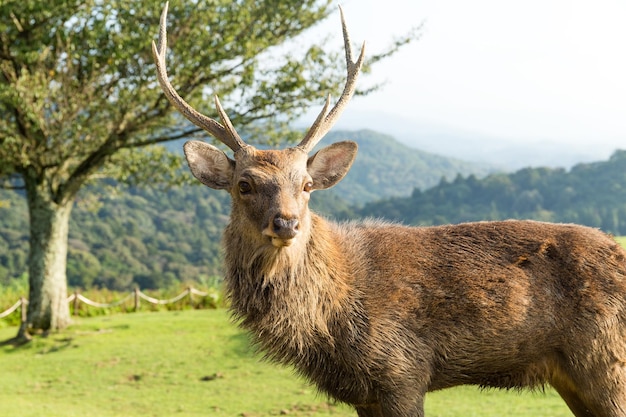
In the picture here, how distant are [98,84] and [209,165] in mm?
8507

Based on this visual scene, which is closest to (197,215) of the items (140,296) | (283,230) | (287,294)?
(140,296)

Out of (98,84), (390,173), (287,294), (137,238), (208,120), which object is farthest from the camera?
(390,173)

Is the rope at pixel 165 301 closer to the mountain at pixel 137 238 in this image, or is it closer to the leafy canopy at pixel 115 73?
the leafy canopy at pixel 115 73

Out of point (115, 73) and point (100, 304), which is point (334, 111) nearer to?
point (115, 73)

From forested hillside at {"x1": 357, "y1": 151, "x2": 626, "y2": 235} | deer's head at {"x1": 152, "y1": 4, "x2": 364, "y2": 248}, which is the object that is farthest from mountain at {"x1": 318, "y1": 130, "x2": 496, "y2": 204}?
deer's head at {"x1": 152, "y1": 4, "x2": 364, "y2": 248}

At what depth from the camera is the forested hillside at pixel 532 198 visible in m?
67.6

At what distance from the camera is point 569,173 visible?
7888cm

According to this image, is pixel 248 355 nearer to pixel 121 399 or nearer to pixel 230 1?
pixel 121 399

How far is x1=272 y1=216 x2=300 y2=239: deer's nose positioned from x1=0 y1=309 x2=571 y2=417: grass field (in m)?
2.47

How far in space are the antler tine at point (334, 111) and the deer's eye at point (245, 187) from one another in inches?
19.3

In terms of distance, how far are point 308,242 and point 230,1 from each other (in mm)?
8425

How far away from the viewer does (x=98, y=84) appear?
41.1ft

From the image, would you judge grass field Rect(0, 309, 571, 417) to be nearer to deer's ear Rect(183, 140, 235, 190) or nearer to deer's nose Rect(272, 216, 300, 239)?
deer's ear Rect(183, 140, 235, 190)

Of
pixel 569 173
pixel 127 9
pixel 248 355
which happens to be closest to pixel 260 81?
pixel 127 9
